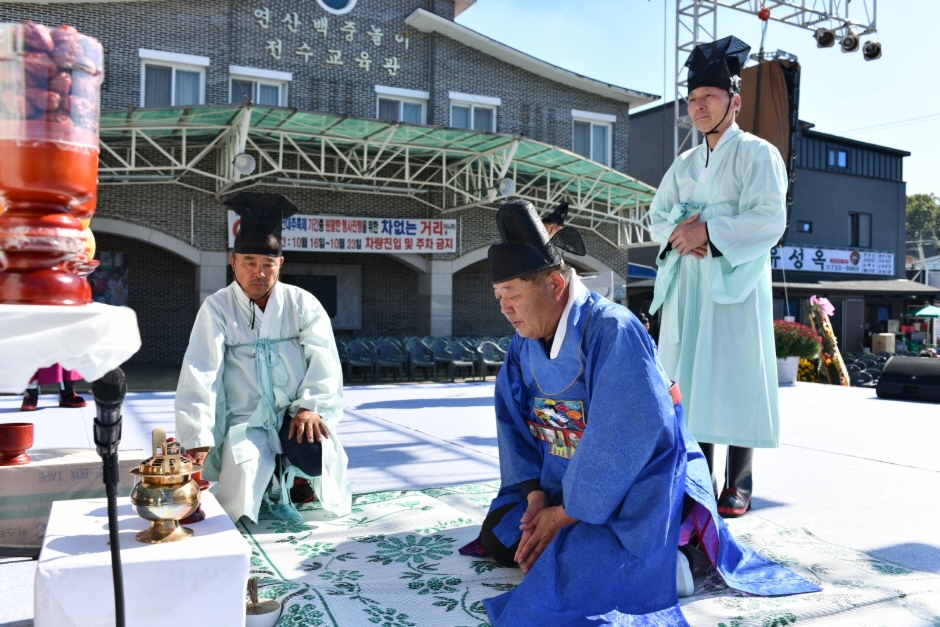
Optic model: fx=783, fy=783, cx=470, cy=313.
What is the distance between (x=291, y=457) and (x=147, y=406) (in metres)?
4.94

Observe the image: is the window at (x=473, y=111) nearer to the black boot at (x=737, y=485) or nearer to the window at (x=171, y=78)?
the window at (x=171, y=78)

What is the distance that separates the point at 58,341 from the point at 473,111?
16.1 m

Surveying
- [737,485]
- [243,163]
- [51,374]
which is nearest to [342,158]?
[243,163]

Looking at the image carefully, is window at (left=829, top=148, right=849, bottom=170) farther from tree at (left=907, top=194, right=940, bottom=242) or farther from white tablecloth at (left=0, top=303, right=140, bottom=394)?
tree at (left=907, top=194, right=940, bottom=242)

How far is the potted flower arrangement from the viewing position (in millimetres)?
10367

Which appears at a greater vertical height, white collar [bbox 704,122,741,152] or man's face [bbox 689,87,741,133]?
man's face [bbox 689,87,741,133]

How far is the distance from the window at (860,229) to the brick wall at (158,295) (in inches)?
848

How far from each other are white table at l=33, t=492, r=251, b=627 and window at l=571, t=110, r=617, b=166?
660 inches

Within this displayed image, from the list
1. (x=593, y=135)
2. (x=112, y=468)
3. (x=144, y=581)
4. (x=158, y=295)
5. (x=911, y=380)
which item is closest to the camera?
(x=112, y=468)

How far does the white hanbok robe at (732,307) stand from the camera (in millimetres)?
3453

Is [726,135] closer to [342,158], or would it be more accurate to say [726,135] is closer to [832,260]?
[342,158]

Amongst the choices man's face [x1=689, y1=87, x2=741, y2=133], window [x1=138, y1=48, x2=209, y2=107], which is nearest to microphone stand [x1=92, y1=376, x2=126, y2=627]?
man's face [x1=689, y1=87, x2=741, y2=133]

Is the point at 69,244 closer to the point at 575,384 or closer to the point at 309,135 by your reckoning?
the point at 575,384

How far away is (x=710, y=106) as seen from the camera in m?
3.59
